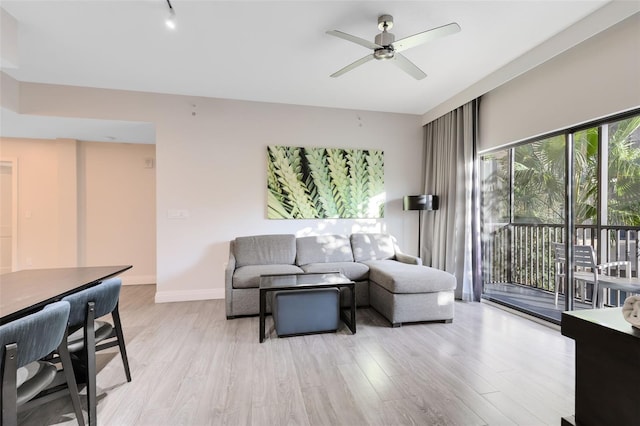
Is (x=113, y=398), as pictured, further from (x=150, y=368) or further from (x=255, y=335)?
(x=255, y=335)

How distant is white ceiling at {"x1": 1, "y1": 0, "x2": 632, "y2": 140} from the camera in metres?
2.21

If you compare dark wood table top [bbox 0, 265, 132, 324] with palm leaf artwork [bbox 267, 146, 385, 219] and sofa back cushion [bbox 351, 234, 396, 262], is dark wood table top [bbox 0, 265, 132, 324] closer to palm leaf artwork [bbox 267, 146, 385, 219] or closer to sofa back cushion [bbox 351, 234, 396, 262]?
palm leaf artwork [bbox 267, 146, 385, 219]

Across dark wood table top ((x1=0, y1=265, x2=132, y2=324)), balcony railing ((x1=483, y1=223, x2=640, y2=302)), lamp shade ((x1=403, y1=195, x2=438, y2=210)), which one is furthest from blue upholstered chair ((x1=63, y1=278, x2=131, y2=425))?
balcony railing ((x1=483, y1=223, x2=640, y2=302))

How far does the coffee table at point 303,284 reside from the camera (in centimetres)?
256

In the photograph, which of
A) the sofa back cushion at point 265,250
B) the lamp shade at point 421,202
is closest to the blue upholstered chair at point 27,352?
the sofa back cushion at point 265,250

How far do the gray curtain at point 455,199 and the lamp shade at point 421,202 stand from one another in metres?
0.13

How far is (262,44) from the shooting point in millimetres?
2674

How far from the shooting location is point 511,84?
10.8ft

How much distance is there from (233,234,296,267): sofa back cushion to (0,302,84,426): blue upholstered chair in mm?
2296

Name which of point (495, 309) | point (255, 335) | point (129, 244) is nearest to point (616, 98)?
point (495, 309)

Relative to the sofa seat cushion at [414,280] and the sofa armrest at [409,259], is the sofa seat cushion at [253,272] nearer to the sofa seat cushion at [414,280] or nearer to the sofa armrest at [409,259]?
the sofa seat cushion at [414,280]

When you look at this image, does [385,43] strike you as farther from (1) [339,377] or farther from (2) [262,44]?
(1) [339,377]

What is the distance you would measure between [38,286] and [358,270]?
9.20ft

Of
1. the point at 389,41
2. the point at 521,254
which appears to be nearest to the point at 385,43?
the point at 389,41
